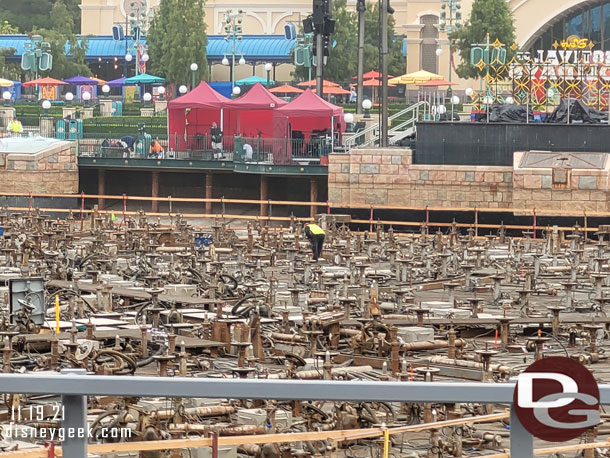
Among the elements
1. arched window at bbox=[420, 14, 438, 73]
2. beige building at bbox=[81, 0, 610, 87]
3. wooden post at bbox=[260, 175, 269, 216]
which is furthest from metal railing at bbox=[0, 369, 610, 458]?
arched window at bbox=[420, 14, 438, 73]

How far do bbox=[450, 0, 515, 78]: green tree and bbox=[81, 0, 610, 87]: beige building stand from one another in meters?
6.86

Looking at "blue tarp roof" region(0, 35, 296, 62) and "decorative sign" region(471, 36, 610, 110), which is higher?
"blue tarp roof" region(0, 35, 296, 62)

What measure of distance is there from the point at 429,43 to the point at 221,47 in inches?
574

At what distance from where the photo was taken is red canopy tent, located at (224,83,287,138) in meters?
48.8

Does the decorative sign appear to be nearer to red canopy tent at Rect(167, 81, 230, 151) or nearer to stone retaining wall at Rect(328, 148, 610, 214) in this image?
stone retaining wall at Rect(328, 148, 610, 214)

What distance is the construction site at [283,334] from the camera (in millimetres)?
5421

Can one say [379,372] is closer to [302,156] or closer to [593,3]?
[302,156]

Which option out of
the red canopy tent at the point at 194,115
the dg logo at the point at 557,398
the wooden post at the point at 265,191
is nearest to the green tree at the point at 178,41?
the red canopy tent at the point at 194,115

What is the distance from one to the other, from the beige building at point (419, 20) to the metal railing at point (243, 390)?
3211 inches

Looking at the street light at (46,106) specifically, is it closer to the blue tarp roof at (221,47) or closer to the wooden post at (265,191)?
the wooden post at (265,191)

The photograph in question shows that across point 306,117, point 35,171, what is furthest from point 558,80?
point 35,171

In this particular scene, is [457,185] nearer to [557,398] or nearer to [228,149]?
[228,149]

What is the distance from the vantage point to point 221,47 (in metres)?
95.4

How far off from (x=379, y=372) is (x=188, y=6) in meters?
68.0
